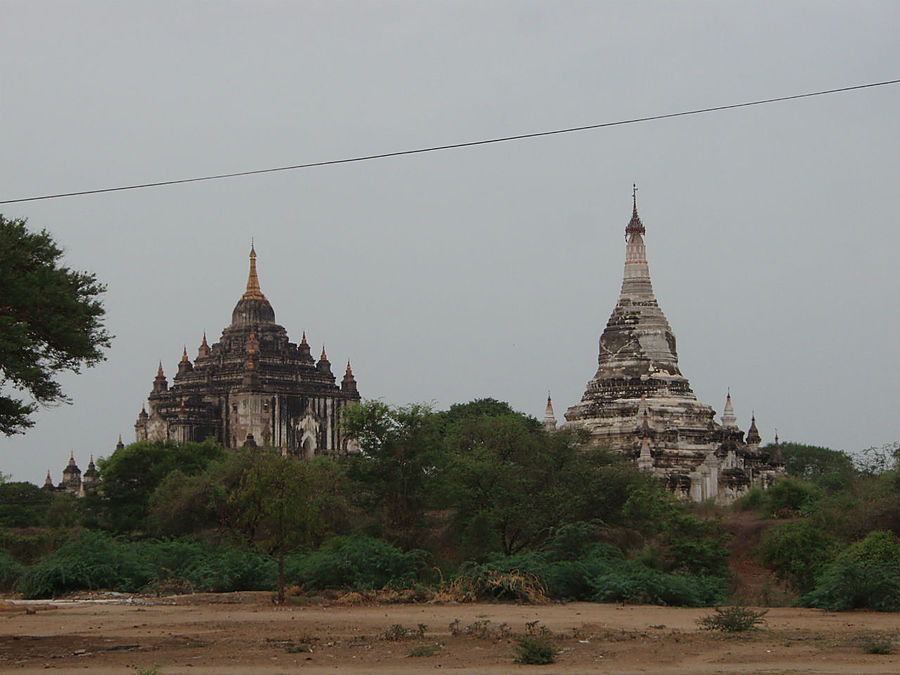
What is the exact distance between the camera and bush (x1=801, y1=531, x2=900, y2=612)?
25.4 metres

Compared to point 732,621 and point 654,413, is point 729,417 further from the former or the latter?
point 732,621

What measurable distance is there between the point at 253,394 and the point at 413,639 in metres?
61.7

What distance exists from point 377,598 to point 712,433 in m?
35.0

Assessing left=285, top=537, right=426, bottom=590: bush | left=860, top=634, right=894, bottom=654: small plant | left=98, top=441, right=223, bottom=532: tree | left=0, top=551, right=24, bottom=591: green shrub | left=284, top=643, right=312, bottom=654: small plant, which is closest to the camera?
left=860, top=634, right=894, bottom=654: small plant

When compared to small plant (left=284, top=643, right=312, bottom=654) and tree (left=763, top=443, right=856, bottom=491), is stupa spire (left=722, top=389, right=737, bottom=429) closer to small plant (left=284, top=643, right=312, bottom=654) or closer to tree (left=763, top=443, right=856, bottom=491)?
tree (left=763, top=443, right=856, bottom=491)

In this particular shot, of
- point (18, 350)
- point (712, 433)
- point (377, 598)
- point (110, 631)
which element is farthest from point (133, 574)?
point (712, 433)

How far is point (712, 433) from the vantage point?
198 feet

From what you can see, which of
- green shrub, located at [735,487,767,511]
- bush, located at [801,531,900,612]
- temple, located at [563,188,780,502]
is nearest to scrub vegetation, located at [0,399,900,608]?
bush, located at [801,531,900,612]

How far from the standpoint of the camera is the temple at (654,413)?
5912 centimetres

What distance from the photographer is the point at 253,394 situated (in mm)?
81125

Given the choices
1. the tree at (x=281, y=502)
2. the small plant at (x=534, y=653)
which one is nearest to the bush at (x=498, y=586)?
the tree at (x=281, y=502)

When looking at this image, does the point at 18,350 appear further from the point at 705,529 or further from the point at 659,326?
the point at 659,326

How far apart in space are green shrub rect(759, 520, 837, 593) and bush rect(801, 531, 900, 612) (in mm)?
2714

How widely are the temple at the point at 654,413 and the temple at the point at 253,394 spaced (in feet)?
69.0
